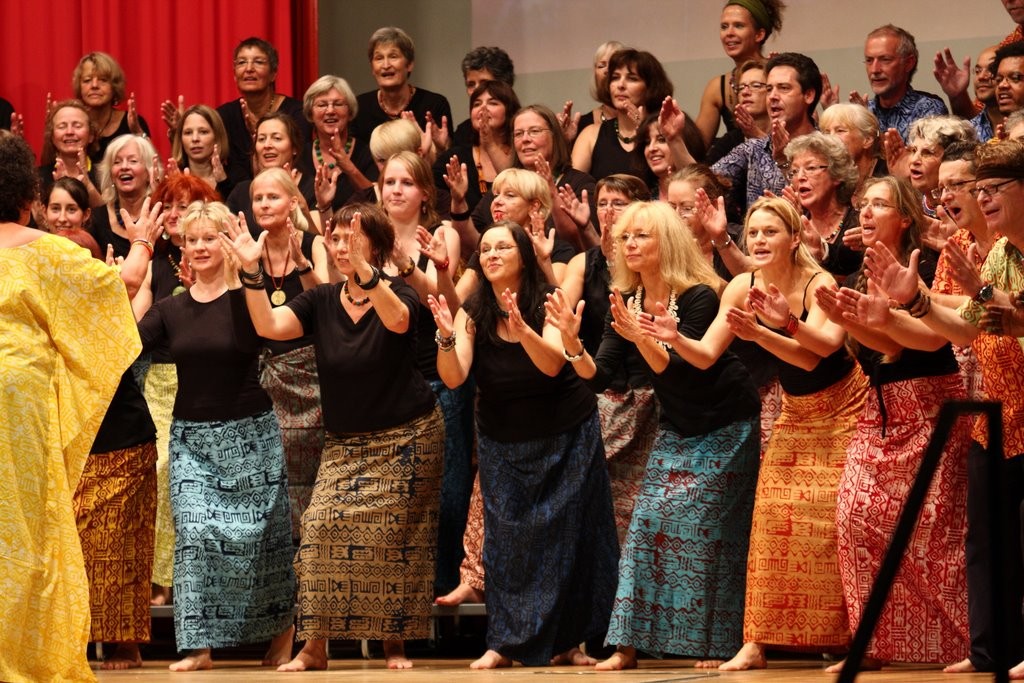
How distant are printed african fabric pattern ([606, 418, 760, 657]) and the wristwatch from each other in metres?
1.26

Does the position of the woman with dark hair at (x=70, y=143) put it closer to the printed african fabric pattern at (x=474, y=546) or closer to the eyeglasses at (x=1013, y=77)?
the printed african fabric pattern at (x=474, y=546)

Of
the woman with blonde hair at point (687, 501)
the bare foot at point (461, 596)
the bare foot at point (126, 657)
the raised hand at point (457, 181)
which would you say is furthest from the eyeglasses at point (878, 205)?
the bare foot at point (126, 657)

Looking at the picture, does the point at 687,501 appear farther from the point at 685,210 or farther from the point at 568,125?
the point at 568,125

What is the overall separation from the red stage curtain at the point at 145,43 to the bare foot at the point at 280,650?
372 cm

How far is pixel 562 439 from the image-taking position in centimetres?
546

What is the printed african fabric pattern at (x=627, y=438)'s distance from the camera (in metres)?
5.82

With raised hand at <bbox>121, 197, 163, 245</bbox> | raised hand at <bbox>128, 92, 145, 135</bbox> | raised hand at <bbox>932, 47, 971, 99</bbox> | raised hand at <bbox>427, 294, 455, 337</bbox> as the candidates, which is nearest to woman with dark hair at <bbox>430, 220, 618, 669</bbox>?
raised hand at <bbox>427, 294, 455, 337</bbox>

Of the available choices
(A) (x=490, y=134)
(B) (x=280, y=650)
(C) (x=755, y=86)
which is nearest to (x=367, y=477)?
(B) (x=280, y=650)

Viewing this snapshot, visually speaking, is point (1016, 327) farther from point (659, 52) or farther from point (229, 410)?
point (659, 52)

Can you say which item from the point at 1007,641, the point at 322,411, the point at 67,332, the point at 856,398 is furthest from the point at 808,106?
the point at 1007,641

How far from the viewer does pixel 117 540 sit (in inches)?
225

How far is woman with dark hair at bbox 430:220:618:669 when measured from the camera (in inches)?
213

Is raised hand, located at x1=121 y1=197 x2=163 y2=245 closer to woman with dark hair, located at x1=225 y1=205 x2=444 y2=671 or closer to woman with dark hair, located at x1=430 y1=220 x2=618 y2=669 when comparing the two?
woman with dark hair, located at x1=225 y1=205 x2=444 y2=671

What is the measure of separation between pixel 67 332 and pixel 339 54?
5.45m
